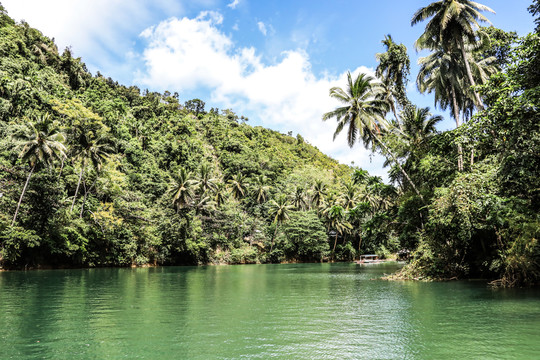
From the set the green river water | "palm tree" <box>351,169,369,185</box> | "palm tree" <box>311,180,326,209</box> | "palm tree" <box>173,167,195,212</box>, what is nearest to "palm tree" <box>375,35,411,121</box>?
"palm tree" <box>351,169,369,185</box>

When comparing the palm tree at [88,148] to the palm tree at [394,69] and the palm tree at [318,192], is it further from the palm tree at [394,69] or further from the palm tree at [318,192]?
the palm tree at [318,192]

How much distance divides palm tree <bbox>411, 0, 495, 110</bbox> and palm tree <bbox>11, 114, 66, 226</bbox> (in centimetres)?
3265

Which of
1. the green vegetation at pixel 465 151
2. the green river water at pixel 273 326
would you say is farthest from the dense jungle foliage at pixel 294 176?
the green river water at pixel 273 326

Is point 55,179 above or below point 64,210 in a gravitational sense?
above

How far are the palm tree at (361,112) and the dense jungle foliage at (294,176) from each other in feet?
0.39

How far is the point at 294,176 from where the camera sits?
80.2 meters

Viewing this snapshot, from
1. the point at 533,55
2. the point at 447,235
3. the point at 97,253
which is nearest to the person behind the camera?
the point at 533,55

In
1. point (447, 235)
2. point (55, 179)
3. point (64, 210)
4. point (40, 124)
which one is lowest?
point (447, 235)

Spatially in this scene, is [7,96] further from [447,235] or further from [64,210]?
[447,235]

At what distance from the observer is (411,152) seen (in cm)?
2784

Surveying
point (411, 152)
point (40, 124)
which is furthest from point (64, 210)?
point (411, 152)

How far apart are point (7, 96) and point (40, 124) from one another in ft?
69.6

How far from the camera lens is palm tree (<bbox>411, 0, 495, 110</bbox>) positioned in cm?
2159

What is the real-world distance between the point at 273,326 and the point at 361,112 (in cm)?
2044
